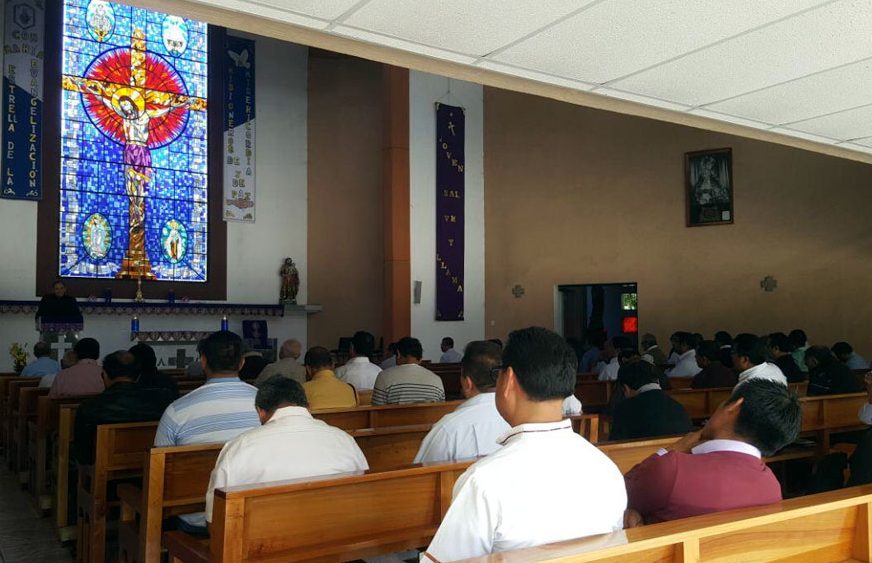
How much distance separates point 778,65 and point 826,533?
1886 millimetres

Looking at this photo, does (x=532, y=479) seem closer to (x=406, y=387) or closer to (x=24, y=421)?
(x=406, y=387)

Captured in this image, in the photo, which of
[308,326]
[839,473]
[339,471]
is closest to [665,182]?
[308,326]

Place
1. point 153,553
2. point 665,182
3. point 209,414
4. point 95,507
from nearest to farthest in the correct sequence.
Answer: point 153,553 → point 209,414 → point 95,507 → point 665,182

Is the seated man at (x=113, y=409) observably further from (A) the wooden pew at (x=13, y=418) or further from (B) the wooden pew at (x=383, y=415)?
(A) the wooden pew at (x=13, y=418)

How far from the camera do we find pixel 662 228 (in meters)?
9.45

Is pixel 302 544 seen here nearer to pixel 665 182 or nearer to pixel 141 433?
pixel 141 433

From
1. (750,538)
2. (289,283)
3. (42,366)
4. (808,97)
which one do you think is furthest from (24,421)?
(289,283)

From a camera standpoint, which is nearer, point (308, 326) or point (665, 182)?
point (665, 182)

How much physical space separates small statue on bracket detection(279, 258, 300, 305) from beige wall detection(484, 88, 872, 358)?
2957 millimetres

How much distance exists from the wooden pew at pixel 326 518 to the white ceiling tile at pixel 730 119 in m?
2.28

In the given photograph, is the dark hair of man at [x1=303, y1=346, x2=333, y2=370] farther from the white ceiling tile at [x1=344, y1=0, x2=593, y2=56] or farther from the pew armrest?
the white ceiling tile at [x1=344, y1=0, x2=593, y2=56]

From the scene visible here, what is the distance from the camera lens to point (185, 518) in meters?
2.47

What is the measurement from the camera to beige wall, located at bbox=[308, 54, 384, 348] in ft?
36.8

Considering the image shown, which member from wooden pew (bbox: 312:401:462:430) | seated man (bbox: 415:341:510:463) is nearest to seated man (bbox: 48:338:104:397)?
wooden pew (bbox: 312:401:462:430)
